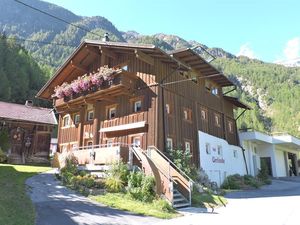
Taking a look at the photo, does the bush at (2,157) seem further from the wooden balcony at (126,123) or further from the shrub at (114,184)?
the shrub at (114,184)

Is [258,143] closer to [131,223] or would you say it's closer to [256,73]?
[131,223]

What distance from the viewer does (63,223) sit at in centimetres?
1004

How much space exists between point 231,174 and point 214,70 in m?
9.28

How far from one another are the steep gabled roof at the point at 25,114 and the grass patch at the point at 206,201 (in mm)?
21240

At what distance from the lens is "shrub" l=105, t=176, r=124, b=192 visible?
1507cm

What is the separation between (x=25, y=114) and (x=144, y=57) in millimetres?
18554

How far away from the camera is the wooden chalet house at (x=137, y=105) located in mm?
18250

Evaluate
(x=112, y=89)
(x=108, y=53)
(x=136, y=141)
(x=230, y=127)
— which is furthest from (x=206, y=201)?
(x=230, y=127)

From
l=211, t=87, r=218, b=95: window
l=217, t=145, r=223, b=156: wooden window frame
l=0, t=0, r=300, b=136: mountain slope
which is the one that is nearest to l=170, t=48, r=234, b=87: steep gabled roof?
l=211, t=87, r=218, b=95: window

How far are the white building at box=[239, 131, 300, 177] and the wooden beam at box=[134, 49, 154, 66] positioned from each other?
55.6 feet

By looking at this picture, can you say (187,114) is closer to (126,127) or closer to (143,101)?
(143,101)

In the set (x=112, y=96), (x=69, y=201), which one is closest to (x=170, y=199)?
(x=69, y=201)

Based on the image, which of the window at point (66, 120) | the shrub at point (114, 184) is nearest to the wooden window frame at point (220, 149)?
the shrub at point (114, 184)

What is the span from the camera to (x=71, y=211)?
1154 cm
